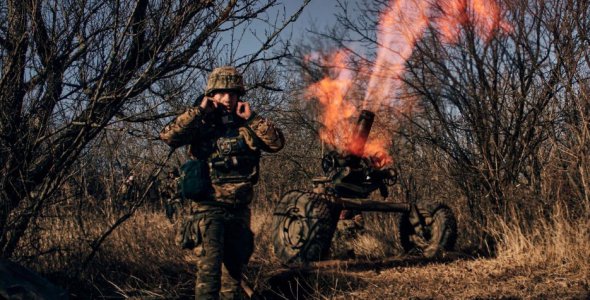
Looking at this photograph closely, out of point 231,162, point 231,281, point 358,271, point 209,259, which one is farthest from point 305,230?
point 209,259

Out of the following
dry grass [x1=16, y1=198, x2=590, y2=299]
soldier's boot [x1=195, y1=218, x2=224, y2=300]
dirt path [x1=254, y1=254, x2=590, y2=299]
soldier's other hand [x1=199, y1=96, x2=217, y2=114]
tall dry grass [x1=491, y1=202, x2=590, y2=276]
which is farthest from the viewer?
tall dry grass [x1=491, y1=202, x2=590, y2=276]

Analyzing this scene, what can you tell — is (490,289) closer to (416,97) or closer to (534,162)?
(534,162)

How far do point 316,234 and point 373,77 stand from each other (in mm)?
3112

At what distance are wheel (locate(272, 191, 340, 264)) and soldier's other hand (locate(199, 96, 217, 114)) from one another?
284 cm

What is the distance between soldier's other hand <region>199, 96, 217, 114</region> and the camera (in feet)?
15.8

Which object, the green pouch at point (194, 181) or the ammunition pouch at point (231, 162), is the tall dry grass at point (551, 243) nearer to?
the ammunition pouch at point (231, 162)

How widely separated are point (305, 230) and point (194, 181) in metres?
2.90

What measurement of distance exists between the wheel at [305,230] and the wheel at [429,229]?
5.06 feet

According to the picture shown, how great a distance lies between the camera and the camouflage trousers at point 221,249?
4500mm

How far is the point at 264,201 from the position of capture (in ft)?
52.1

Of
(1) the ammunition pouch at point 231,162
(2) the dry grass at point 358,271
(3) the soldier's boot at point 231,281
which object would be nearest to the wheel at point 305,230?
(2) the dry grass at point 358,271

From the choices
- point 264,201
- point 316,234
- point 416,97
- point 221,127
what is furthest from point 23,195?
point 264,201

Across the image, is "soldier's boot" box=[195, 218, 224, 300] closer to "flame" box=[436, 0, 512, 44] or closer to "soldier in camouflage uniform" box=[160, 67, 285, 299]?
"soldier in camouflage uniform" box=[160, 67, 285, 299]

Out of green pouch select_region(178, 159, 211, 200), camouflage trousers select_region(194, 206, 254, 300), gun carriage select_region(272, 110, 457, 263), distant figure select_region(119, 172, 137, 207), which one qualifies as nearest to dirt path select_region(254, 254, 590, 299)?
gun carriage select_region(272, 110, 457, 263)
